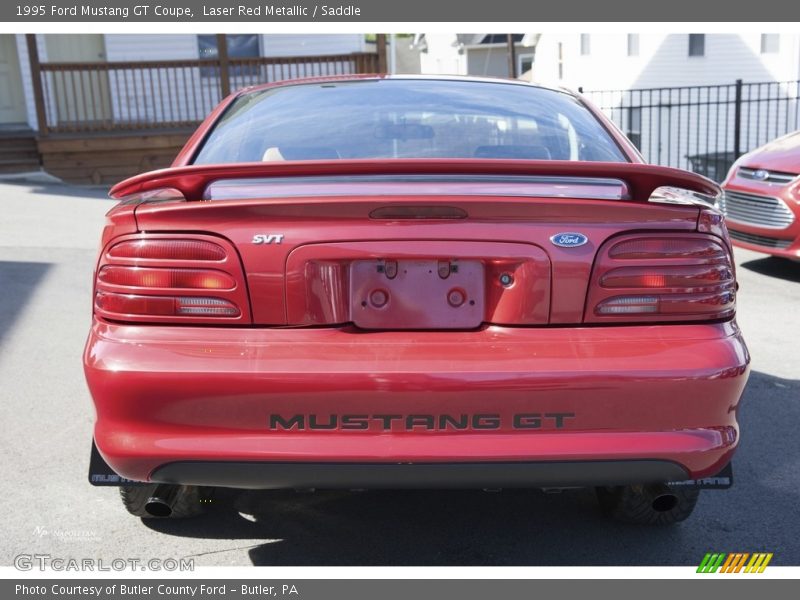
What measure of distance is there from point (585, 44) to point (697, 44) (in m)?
5.56

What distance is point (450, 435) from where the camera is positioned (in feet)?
8.36

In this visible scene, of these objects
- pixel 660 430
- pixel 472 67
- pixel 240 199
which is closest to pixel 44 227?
pixel 240 199

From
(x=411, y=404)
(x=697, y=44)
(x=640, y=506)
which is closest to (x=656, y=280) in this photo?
(x=411, y=404)

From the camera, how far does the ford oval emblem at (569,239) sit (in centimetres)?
262

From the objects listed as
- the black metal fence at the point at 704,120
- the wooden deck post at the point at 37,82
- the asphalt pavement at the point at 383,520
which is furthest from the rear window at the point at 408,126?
the black metal fence at the point at 704,120

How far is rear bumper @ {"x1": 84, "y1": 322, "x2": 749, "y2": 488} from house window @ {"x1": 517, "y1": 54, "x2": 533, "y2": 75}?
4219 centimetres

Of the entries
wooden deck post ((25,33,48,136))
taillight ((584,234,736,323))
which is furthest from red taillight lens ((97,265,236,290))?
wooden deck post ((25,33,48,136))

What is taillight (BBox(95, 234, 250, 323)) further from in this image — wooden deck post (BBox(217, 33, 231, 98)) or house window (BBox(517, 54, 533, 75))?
house window (BBox(517, 54, 533, 75))

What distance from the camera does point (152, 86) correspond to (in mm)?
16578

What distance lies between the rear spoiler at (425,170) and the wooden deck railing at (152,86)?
14.0m

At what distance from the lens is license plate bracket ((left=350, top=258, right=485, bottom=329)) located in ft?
8.60

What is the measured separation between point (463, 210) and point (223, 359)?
0.78 m

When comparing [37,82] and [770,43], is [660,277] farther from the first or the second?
[770,43]

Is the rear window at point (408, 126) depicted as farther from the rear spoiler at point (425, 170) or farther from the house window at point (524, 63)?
the house window at point (524, 63)
